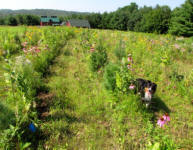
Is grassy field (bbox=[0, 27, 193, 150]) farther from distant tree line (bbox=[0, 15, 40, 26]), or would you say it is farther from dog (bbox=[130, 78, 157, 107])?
distant tree line (bbox=[0, 15, 40, 26])

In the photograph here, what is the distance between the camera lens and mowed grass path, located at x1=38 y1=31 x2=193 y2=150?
70.4 inches

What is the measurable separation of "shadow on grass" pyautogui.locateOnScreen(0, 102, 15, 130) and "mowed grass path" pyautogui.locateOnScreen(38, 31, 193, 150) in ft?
1.49

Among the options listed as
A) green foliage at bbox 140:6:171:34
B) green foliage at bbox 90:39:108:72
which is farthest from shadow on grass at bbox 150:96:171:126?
green foliage at bbox 140:6:171:34

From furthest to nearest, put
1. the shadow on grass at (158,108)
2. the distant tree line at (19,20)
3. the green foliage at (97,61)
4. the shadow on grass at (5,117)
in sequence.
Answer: the distant tree line at (19,20)
the green foliage at (97,61)
the shadow on grass at (158,108)
the shadow on grass at (5,117)

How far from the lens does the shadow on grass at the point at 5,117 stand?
1621 mm

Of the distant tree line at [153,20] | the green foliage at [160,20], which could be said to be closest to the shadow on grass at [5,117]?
the distant tree line at [153,20]

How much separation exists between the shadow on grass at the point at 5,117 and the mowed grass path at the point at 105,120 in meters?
0.46

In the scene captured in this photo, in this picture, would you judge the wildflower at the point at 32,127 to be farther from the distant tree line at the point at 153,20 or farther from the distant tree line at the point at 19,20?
the distant tree line at the point at 19,20

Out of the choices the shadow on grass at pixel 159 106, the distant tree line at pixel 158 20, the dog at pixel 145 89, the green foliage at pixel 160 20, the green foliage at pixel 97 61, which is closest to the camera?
the dog at pixel 145 89

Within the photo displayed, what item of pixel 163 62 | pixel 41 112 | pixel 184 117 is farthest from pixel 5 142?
pixel 163 62

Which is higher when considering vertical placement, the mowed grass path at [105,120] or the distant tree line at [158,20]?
the distant tree line at [158,20]

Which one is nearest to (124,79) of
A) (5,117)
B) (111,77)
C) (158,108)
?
(111,77)

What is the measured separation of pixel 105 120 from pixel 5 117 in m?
1.47

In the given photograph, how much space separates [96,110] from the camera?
2371 mm
